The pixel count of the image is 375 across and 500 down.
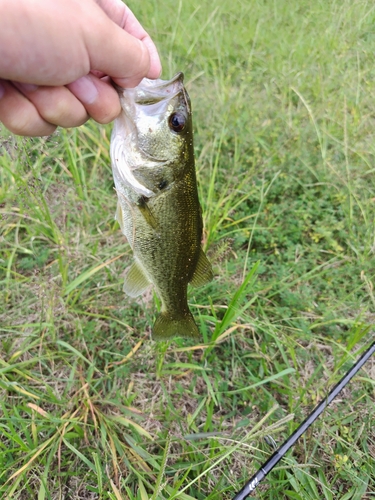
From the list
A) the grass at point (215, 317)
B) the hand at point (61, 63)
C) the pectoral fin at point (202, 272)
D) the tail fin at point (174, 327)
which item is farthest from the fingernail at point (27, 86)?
the tail fin at point (174, 327)

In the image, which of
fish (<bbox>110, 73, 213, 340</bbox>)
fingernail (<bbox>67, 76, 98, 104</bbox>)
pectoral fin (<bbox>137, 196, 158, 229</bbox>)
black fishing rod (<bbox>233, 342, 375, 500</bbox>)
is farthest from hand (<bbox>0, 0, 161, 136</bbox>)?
black fishing rod (<bbox>233, 342, 375, 500</bbox>)

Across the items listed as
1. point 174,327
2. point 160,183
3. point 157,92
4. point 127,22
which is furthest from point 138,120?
point 174,327

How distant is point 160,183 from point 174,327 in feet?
2.53

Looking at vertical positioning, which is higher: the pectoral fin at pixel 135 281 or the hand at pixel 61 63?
the hand at pixel 61 63

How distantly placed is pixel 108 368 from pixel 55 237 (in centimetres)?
100

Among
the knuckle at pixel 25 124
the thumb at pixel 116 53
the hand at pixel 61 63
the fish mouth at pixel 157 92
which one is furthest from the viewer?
the fish mouth at pixel 157 92

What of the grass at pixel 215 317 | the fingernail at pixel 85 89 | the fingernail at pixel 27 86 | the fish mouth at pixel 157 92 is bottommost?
the grass at pixel 215 317

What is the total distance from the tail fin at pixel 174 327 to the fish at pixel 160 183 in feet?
0.06

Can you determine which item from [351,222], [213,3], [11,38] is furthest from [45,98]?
[213,3]

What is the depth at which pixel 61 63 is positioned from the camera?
109 cm

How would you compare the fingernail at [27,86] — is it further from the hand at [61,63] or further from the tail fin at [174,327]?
the tail fin at [174,327]

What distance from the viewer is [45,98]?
1231 millimetres

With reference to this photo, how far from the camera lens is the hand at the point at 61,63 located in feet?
3.19

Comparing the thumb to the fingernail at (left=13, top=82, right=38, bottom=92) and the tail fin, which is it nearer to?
the fingernail at (left=13, top=82, right=38, bottom=92)
